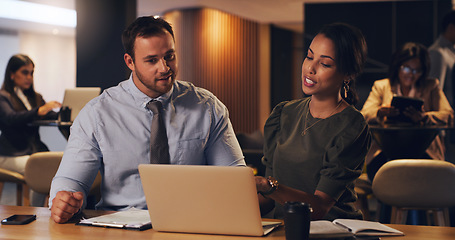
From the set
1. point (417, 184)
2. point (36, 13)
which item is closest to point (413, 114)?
point (417, 184)

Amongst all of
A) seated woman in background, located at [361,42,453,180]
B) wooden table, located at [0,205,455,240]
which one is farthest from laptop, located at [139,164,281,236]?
seated woman in background, located at [361,42,453,180]

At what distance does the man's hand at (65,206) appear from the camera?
1572 millimetres

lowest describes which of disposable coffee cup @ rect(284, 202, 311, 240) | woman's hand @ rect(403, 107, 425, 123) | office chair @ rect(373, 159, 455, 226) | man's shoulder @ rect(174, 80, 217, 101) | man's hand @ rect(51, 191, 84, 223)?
office chair @ rect(373, 159, 455, 226)

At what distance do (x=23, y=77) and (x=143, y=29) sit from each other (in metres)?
3.06

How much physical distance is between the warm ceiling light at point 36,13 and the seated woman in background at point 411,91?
12.0ft

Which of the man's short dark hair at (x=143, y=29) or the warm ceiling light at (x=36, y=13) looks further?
the warm ceiling light at (x=36, y=13)

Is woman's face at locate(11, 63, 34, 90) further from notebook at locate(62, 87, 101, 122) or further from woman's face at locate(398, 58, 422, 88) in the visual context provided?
woman's face at locate(398, 58, 422, 88)

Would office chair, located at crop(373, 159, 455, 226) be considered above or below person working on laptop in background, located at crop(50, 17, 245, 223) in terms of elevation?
below

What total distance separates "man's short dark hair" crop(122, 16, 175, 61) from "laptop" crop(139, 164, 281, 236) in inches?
31.6

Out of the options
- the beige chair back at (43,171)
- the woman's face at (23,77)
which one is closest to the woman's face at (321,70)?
the beige chair back at (43,171)

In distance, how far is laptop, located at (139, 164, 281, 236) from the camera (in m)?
1.30

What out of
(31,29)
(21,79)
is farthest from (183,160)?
(31,29)

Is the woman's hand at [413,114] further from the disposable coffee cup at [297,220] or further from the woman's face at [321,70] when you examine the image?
the disposable coffee cup at [297,220]

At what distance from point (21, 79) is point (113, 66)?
3.36 ft
